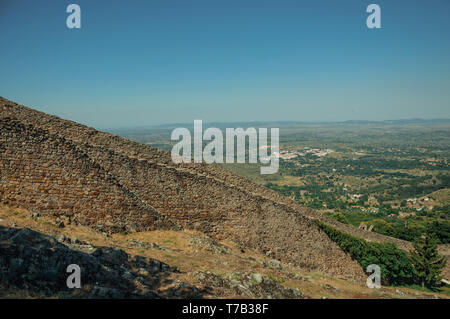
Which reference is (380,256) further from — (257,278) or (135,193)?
(135,193)

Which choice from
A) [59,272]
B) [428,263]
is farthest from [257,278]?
[428,263]

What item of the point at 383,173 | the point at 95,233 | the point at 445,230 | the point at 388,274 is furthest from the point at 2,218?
the point at 383,173

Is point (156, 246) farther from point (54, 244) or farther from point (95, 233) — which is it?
point (54, 244)

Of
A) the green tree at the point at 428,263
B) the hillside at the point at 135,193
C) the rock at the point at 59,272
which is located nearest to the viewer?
the rock at the point at 59,272

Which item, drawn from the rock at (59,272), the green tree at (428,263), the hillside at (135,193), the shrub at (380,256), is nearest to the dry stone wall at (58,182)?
the hillside at (135,193)

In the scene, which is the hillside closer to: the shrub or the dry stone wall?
the dry stone wall

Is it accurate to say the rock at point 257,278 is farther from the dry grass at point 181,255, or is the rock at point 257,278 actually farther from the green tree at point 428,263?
the green tree at point 428,263

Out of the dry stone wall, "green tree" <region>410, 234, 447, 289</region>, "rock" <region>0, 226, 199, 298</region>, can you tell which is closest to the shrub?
"green tree" <region>410, 234, 447, 289</region>
